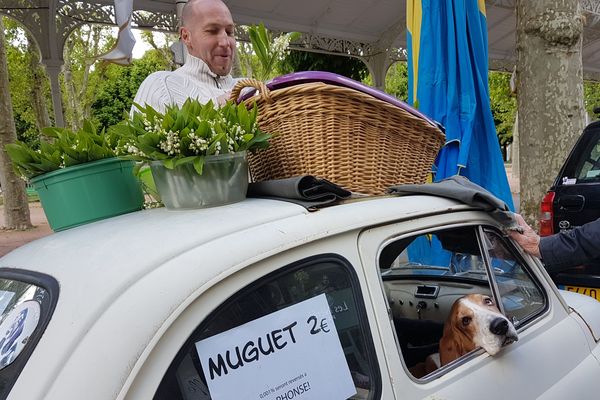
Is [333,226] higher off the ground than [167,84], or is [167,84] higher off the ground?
[167,84]

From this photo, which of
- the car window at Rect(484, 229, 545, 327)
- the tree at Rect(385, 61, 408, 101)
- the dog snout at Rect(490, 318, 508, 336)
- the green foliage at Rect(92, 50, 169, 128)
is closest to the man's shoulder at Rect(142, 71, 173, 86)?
the car window at Rect(484, 229, 545, 327)

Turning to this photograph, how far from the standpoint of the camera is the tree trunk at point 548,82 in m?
4.97

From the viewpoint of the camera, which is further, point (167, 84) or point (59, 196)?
point (167, 84)

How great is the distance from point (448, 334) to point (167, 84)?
5.07 feet

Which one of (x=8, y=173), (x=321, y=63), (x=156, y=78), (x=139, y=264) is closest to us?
(x=139, y=264)

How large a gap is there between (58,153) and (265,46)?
87 cm

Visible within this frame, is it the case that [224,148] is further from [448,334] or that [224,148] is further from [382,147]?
[448,334]

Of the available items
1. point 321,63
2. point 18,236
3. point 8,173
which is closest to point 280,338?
point 321,63

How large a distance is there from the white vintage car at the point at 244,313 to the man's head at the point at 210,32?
3.34 ft

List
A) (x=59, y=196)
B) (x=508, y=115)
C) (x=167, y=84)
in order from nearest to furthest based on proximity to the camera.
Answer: (x=59, y=196) < (x=167, y=84) < (x=508, y=115)

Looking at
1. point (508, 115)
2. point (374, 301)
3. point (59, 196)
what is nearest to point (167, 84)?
point (59, 196)

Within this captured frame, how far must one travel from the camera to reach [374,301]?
52.5 inches

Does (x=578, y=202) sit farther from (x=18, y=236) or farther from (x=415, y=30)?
(x=18, y=236)

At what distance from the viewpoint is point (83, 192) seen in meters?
1.57
